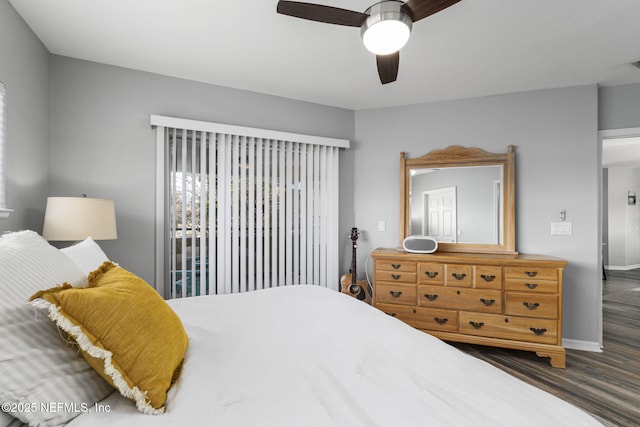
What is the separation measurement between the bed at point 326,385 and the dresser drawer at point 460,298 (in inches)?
70.7

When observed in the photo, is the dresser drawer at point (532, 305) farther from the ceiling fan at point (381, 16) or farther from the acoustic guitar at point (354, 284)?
the ceiling fan at point (381, 16)

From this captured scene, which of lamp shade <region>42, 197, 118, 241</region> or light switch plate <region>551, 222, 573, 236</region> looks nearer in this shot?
lamp shade <region>42, 197, 118, 241</region>

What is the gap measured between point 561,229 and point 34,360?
392cm

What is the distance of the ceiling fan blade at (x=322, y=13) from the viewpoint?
1.53m

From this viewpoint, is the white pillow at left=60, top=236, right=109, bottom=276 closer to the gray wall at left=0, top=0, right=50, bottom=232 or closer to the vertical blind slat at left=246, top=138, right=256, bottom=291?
the gray wall at left=0, top=0, right=50, bottom=232

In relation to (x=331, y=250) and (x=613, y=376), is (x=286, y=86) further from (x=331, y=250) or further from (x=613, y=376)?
(x=613, y=376)

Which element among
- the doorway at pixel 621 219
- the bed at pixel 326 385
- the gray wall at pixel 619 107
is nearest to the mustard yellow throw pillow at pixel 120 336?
the bed at pixel 326 385

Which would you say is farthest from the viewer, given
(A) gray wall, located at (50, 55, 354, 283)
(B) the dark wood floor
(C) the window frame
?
(A) gray wall, located at (50, 55, 354, 283)

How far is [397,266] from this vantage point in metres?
3.11

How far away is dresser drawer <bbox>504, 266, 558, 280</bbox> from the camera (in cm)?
269

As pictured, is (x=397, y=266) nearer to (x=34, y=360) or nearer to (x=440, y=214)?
(x=440, y=214)

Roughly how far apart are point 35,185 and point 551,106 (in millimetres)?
4627

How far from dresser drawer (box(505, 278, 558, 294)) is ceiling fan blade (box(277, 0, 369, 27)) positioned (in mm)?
2516

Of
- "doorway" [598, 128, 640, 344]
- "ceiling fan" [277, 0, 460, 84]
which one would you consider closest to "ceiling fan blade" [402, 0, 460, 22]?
"ceiling fan" [277, 0, 460, 84]
